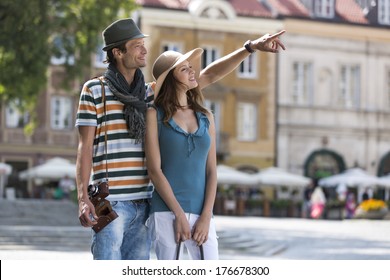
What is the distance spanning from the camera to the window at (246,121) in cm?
4738

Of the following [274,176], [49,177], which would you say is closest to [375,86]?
[274,176]

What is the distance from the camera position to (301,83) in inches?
1896

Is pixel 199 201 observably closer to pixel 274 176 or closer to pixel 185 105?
pixel 185 105

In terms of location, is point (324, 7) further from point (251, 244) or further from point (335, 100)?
point (251, 244)

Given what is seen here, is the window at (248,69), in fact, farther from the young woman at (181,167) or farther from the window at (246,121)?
the young woman at (181,167)

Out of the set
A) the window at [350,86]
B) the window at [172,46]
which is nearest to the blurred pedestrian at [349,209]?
the window at [350,86]

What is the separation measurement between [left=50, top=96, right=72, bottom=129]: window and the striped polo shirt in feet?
134

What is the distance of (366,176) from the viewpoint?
43.8 metres

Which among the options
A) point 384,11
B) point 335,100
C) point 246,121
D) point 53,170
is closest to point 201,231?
point 53,170

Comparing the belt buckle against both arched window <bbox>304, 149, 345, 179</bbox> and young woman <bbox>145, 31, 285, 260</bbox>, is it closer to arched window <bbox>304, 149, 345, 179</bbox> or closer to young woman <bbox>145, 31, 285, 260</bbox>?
young woman <bbox>145, 31, 285, 260</bbox>

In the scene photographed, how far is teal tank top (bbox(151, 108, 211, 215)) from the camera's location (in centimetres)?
512

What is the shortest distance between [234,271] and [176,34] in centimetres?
4181

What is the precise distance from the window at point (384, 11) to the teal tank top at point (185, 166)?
1477 inches

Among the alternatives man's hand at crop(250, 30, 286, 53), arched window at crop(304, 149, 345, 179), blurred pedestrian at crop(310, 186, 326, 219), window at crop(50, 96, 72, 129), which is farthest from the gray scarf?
arched window at crop(304, 149, 345, 179)
